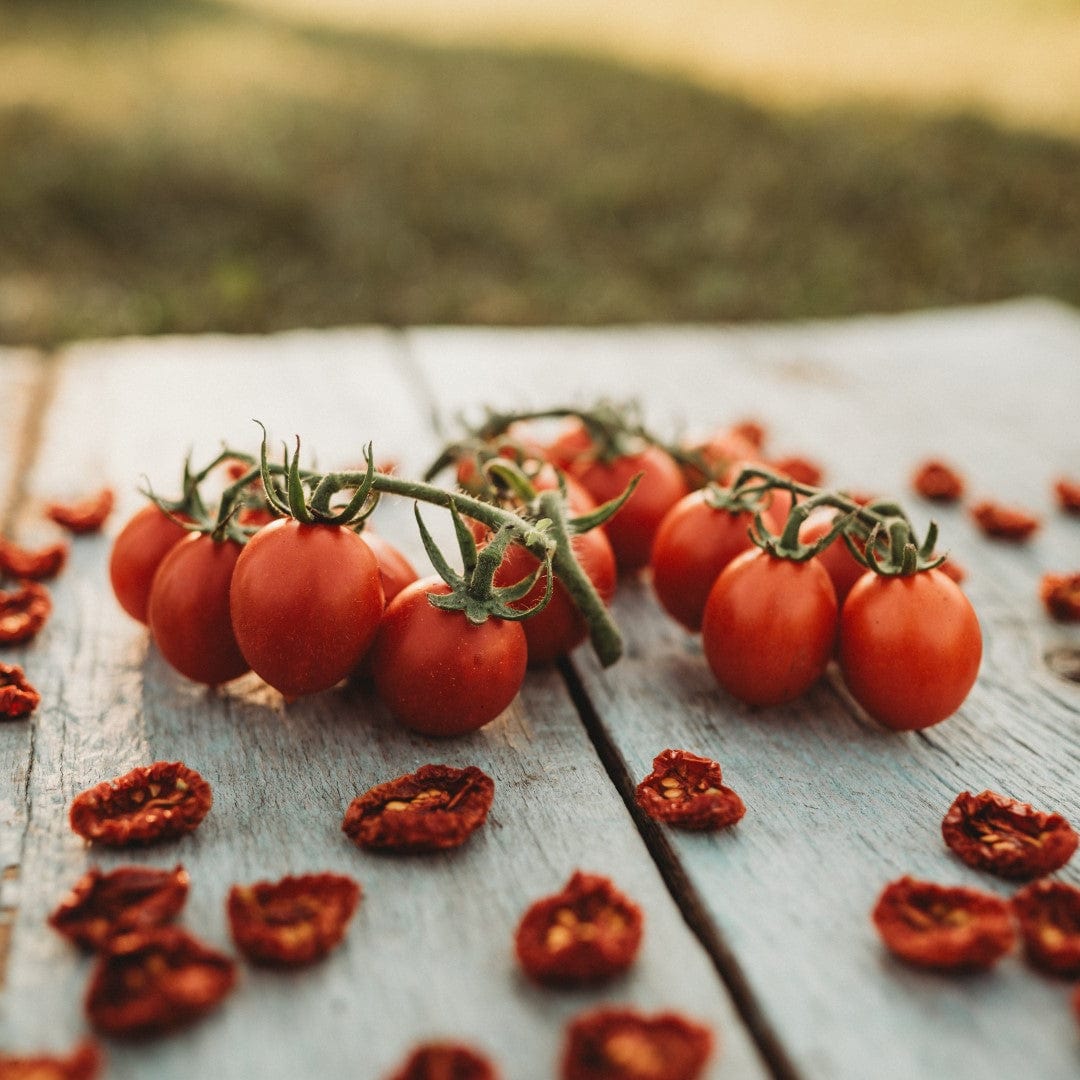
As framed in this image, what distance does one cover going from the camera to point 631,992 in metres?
1.02

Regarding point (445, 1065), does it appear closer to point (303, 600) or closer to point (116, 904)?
point (116, 904)

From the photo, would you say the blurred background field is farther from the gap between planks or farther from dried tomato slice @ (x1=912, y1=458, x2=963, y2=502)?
the gap between planks

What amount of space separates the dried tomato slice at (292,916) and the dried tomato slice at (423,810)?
0.24ft

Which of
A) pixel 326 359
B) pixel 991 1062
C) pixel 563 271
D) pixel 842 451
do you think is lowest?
pixel 991 1062

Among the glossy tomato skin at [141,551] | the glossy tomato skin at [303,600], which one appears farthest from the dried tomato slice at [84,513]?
the glossy tomato skin at [303,600]

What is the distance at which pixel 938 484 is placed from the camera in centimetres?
210

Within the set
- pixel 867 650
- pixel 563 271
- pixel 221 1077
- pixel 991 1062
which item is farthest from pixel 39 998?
pixel 563 271

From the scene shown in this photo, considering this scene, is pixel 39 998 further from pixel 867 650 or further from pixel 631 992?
pixel 867 650

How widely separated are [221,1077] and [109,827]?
0.33m

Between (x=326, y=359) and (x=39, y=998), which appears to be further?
(x=326, y=359)

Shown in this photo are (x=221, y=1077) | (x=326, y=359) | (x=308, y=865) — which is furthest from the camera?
(x=326, y=359)

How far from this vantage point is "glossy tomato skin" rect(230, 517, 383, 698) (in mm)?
1262

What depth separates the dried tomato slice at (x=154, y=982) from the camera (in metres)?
0.94

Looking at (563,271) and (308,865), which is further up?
(563,271)
